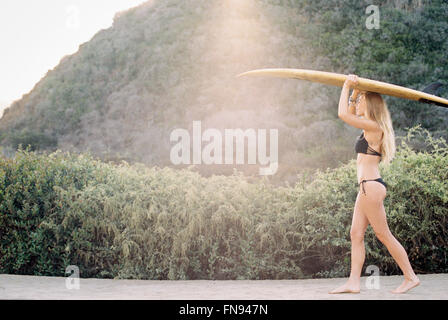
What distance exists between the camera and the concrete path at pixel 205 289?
4.91 m

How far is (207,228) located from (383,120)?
2981mm

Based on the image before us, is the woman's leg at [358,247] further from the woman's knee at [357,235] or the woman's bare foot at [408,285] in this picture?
the woman's bare foot at [408,285]

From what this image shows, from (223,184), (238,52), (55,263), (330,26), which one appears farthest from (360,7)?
(55,263)

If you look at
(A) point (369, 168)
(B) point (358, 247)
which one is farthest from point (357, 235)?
(A) point (369, 168)

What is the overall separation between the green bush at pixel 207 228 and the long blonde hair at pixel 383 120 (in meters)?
1.87

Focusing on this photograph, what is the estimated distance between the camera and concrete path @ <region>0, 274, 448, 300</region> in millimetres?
4906

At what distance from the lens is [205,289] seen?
18.4 ft

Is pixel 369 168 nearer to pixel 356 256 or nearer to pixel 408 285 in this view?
pixel 356 256

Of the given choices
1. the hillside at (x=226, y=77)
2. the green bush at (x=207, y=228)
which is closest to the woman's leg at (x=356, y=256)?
the green bush at (x=207, y=228)

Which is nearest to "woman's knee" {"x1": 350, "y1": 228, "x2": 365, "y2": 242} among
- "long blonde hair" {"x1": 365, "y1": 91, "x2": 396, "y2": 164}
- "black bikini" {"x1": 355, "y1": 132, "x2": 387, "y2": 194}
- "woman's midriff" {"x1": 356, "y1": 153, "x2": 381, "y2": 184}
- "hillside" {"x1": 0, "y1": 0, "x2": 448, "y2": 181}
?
"black bikini" {"x1": 355, "y1": 132, "x2": 387, "y2": 194}

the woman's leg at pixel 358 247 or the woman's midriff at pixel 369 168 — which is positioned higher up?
the woman's midriff at pixel 369 168

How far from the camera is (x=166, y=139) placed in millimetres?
24594
